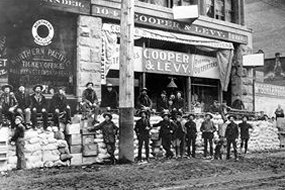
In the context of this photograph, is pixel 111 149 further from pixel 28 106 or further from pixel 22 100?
pixel 22 100

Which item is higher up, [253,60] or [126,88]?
[253,60]

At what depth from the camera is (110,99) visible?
15977 millimetres

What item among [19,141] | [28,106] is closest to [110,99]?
[28,106]

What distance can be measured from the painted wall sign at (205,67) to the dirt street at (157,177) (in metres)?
8.10

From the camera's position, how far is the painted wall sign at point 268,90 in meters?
24.5

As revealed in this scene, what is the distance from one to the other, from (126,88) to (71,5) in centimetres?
455

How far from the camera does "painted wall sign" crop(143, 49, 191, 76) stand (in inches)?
719

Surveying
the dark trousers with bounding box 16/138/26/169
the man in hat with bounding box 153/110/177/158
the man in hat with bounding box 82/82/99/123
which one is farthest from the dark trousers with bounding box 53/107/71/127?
the man in hat with bounding box 153/110/177/158

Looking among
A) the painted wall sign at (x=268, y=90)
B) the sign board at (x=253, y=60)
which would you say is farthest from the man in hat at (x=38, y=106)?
the painted wall sign at (x=268, y=90)

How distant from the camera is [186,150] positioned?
15.6 metres

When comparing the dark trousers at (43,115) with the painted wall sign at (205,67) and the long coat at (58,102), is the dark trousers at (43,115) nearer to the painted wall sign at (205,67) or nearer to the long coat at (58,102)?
the long coat at (58,102)

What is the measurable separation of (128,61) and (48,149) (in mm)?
3216

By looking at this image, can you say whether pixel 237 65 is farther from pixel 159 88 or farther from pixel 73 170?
pixel 73 170

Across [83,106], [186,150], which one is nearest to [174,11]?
[186,150]
